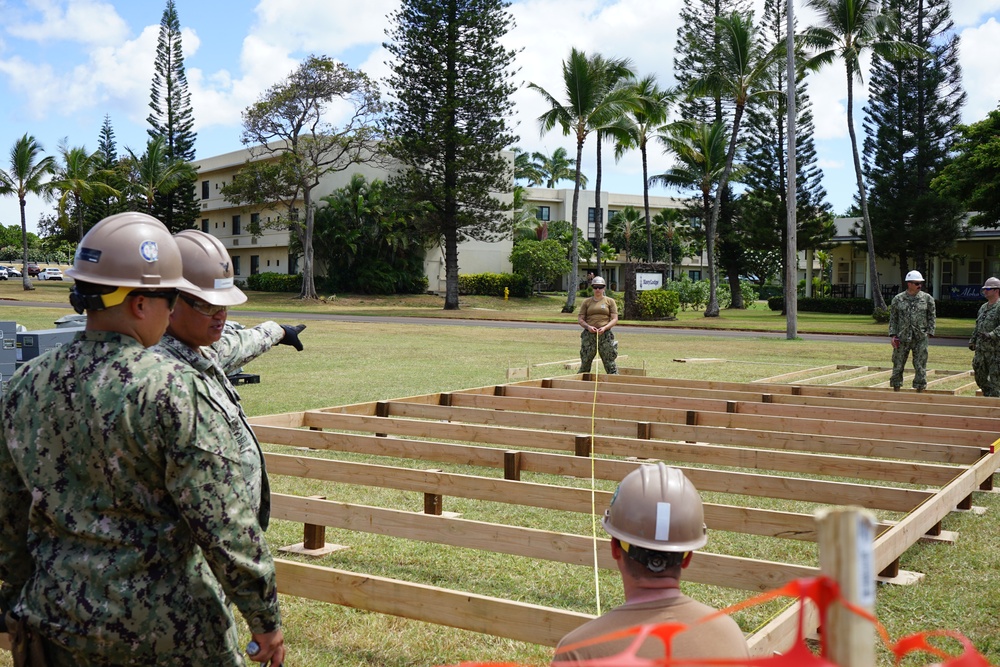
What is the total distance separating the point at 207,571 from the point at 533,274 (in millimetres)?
50484

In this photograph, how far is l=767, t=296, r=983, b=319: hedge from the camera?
3719 centimetres

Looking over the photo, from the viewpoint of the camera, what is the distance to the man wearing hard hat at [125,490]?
87.4 inches

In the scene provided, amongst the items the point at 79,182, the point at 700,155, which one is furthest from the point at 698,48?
the point at 79,182

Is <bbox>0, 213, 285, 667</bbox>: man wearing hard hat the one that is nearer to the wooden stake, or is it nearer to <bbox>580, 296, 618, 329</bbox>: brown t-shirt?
the wooden stake

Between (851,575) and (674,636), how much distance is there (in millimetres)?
905

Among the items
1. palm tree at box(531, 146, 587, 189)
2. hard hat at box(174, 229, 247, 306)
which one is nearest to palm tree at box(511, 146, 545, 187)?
Answer: palm tree at box(531, 146, 587, 189)

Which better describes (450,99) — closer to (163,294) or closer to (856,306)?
(856,306)

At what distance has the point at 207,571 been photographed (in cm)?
239

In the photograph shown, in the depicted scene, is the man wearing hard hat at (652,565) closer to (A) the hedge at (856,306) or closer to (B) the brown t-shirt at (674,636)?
(B) the brown t-shirt at (674,636)

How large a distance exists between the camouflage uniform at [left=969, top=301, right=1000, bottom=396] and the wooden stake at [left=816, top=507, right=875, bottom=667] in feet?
39.1

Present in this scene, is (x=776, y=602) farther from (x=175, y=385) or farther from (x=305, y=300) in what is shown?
(x=305, y=300)

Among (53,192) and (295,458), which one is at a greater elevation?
(53,192)

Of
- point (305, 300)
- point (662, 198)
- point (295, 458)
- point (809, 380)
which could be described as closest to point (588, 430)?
point (295, 458)

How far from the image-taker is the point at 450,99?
40.6 m
